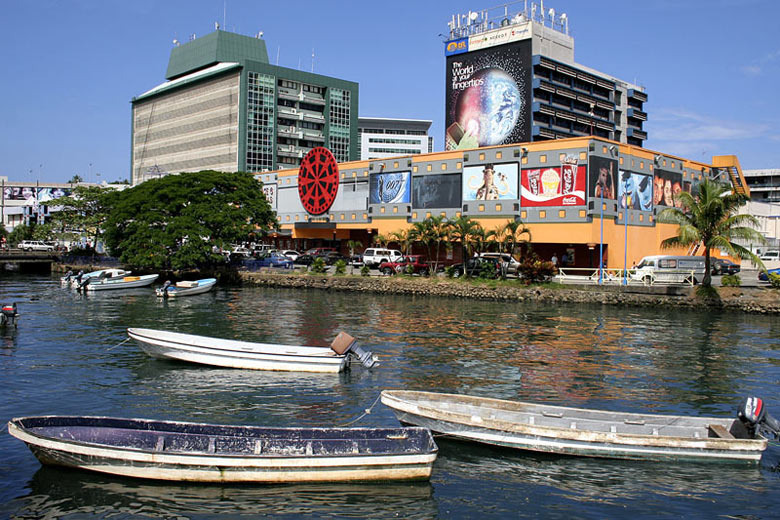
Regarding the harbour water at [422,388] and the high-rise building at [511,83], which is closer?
the harbour water at [422,388]

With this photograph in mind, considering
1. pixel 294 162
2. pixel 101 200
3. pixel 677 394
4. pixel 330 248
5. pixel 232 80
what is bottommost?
pixel 677 394

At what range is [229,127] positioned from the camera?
118 m

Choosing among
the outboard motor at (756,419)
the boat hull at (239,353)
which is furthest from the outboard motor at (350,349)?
the outboard motor at (756,419)

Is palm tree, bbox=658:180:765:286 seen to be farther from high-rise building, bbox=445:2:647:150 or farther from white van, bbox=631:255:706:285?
high-rise building, bbox=445:2:647:150

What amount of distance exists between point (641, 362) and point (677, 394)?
5.08m

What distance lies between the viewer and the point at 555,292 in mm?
46844

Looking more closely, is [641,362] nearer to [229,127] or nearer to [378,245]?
[378,245]

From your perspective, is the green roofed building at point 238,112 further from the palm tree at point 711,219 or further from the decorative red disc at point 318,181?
the palm tree at point 711,219

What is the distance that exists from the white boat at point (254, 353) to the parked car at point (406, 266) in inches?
1355

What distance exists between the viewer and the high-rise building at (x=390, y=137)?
185125 millimetres

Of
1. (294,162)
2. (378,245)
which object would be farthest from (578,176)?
(294,162)

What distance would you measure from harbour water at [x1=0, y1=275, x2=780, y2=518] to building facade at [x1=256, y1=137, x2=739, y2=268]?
12859 mm

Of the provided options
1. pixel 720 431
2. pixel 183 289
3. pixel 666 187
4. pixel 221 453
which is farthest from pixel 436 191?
pixel 221 453

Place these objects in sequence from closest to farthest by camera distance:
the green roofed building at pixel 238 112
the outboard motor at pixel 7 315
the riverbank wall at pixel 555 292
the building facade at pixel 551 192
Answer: the outboard motor at pixel 7 315 < the riverbank wall at pixel 555 292 < the building facade at pixel 551 192 < the green roofed building at pixel 238 112
